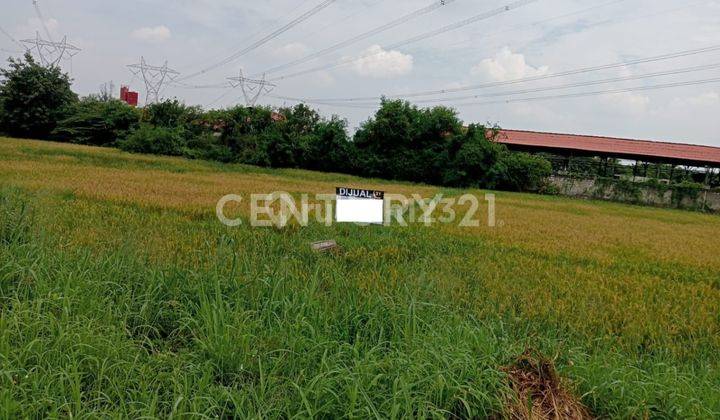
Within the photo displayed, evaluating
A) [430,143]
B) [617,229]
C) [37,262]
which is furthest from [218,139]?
[37,262]

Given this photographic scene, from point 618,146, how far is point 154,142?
24956 millimetres

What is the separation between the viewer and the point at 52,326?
92.0 inches

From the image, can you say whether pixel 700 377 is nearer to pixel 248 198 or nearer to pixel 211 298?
pixel 211 298

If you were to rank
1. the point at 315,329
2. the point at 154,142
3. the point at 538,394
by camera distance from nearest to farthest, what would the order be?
the point at 538,394 → the point at 315,329 → the point at 154,142

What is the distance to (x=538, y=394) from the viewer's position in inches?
83.1

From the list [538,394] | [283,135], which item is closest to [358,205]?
[538,394]

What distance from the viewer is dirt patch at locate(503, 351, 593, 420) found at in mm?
2006

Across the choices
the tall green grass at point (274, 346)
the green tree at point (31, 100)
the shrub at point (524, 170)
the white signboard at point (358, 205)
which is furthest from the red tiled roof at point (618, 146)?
the green tree at point (31, 100)

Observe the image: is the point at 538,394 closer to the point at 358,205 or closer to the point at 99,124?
the point at 358,205

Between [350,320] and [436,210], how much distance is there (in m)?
8.79

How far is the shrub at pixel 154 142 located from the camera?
24.7 m

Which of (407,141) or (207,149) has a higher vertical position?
(407,141)

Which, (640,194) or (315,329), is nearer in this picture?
(315,329)

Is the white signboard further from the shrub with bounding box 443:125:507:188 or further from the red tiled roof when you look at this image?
the red tiled roof
